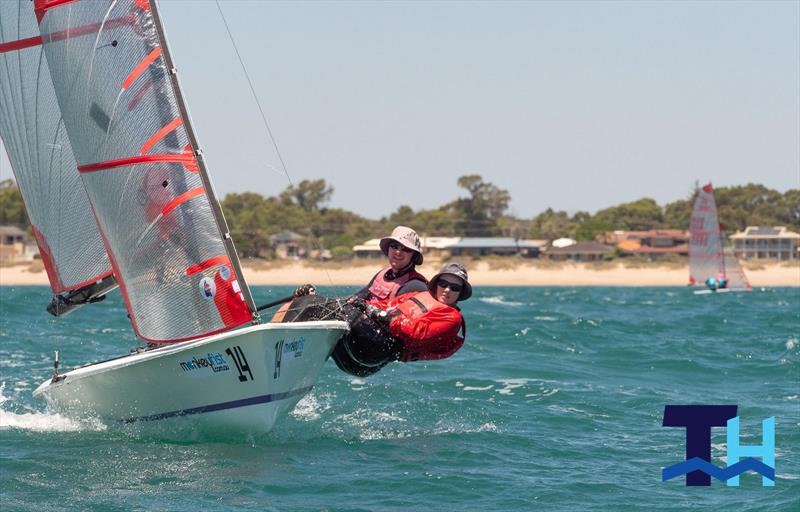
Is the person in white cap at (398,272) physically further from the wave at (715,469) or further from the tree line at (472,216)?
the tree line at (472,216)

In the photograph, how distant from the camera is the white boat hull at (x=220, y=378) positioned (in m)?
9.79

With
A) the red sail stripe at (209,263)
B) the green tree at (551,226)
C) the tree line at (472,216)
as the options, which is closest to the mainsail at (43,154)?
the red sail stripe at (209,263)

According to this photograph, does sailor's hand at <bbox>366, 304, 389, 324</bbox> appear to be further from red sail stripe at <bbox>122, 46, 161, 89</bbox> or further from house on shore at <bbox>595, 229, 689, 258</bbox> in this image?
house on shore at <bbox>595, 229, 689, 258</bbox>

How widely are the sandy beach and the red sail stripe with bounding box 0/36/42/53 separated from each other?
68074 millimetres

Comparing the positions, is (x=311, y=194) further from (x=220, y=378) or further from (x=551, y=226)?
→ (x=220, y=378)

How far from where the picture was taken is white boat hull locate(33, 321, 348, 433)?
385 inches

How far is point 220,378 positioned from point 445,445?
81.5 inches

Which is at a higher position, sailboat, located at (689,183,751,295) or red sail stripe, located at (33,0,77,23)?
red sail stripe, located at (33,0,77,23)

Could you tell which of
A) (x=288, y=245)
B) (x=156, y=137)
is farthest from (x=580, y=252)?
(x=156, y=137)

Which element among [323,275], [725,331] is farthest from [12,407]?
[323,275]

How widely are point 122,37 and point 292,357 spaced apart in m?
3.12

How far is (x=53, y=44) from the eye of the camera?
34.3 feet

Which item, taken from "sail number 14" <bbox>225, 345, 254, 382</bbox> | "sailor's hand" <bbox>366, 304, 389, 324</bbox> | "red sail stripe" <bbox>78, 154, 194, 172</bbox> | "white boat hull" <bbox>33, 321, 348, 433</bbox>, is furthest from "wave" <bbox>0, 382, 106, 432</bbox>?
"sailor's hand" <bbox>366, 304, 389, 324</bbox>

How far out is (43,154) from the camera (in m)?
12.0
